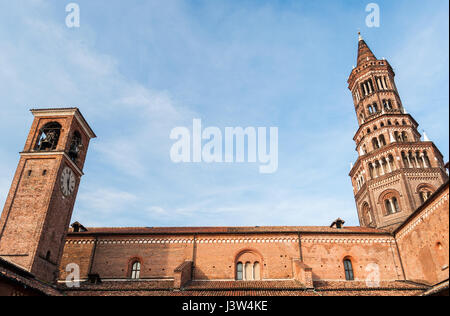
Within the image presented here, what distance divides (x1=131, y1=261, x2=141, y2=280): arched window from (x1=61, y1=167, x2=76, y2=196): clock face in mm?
6730

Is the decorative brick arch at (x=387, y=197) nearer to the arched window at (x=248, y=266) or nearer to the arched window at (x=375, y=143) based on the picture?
the arched window at (x=375, y=143)

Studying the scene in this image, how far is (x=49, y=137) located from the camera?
22219mm

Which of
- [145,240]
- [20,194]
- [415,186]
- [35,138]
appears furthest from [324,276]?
[35,138]

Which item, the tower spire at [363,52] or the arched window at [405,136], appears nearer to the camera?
the arched window at [405,136]

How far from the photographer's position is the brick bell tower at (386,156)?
85.9 feet

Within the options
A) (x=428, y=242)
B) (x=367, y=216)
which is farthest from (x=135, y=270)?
(x=367, y=216)

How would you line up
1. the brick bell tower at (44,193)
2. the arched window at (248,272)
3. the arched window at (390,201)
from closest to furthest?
the brick bell tower at (44,193)
the arched window at (248,272)
the arched window at (390,201)

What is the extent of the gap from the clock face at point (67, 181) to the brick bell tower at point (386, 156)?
78.9 feet

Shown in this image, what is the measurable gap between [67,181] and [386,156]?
25709 mm

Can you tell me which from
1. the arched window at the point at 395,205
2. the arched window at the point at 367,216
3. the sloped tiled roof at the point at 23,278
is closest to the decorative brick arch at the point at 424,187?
the arched window at the point at 395,205
